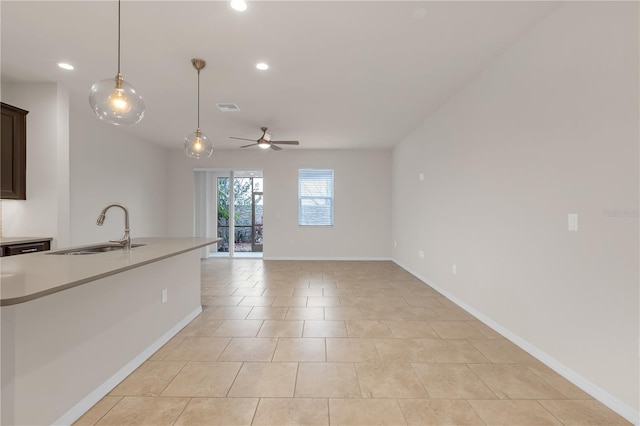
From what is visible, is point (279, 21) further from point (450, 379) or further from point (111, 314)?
point (450, 379)

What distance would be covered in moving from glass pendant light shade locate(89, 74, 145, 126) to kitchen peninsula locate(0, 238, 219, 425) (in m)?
1.02

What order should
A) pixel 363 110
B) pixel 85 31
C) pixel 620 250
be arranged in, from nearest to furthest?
1. pixel 620 250
2. pixel 85 31
3. pixel 363 110

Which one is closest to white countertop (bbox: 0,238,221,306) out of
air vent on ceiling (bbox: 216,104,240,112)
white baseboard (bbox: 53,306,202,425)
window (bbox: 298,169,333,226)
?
white baseboard (bbox: 53,306,202,425)

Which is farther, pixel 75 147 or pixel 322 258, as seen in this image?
pixel 322 258

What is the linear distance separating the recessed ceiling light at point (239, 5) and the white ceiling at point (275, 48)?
55 mm

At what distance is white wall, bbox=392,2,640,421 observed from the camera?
173cm

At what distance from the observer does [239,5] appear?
7.10 ft

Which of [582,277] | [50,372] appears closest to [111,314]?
[50,372]

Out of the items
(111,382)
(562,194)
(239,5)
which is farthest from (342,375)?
(239,5)

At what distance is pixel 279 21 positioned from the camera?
2371 millimetres

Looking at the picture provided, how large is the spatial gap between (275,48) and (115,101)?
1.51 meters

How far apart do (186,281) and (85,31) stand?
255 centimetres

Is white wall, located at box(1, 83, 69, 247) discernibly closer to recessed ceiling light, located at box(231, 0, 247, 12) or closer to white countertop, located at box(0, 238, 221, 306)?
white countertop, located at box(0, 238, 221, 306)

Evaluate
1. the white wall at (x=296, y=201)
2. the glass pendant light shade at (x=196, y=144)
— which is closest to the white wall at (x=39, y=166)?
the glass pendant light shade at (x=196, y=144)
